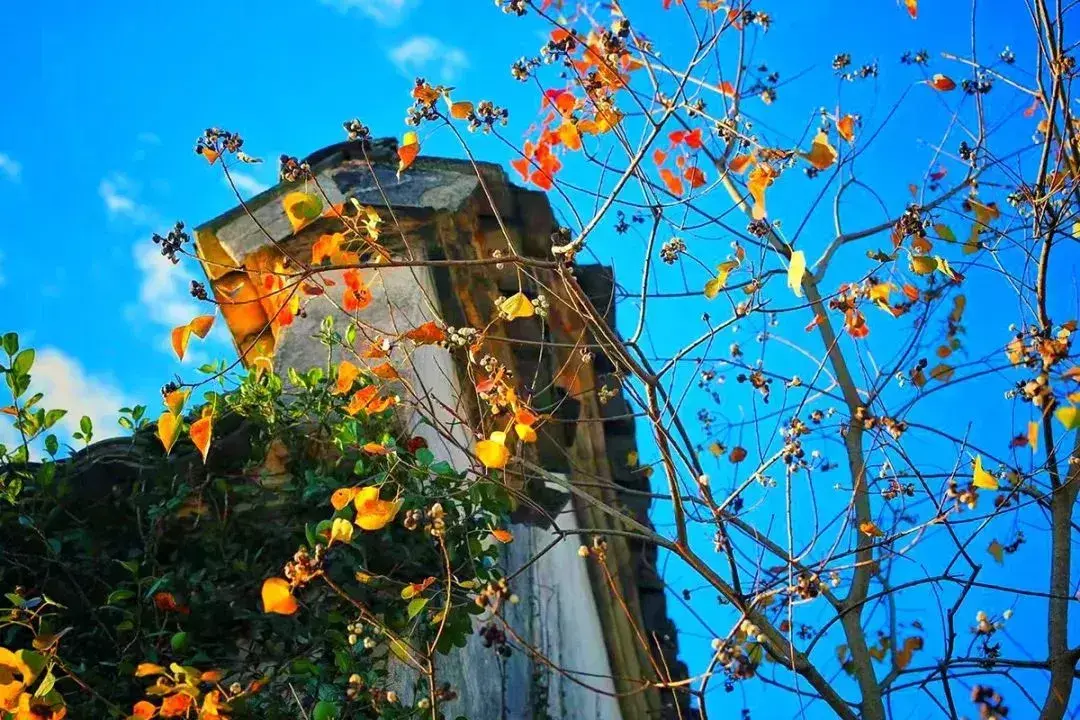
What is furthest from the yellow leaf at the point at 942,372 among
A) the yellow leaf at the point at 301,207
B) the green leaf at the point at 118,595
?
the green leaf at the point at 118,595

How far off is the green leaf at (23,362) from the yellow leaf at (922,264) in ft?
10.1

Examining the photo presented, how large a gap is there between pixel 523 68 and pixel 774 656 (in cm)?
219

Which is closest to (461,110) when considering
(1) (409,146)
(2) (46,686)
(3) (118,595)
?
(1) (409,146)

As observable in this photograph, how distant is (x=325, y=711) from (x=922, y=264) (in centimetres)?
239

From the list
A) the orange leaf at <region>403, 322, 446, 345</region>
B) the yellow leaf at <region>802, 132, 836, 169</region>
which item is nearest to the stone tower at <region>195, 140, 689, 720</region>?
the orange leaf at <region>403, 322, 446, 345</region>

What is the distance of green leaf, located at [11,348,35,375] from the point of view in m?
4.16

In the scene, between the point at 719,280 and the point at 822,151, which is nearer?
the point at 822,151

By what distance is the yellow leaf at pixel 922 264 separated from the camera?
12.7 feet

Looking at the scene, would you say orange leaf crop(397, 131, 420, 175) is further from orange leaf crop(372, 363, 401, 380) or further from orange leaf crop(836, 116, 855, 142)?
orange leaf crop(836, 116, 855, 142)

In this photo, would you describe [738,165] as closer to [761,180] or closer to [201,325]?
[761,180]

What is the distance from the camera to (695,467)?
388 cm

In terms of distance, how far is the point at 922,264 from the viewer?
12.8ft

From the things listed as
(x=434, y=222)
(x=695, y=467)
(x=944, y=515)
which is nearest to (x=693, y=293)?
(x=695, y=467)

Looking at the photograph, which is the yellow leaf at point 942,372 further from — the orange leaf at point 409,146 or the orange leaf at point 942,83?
the orange leaf at point 409,146
